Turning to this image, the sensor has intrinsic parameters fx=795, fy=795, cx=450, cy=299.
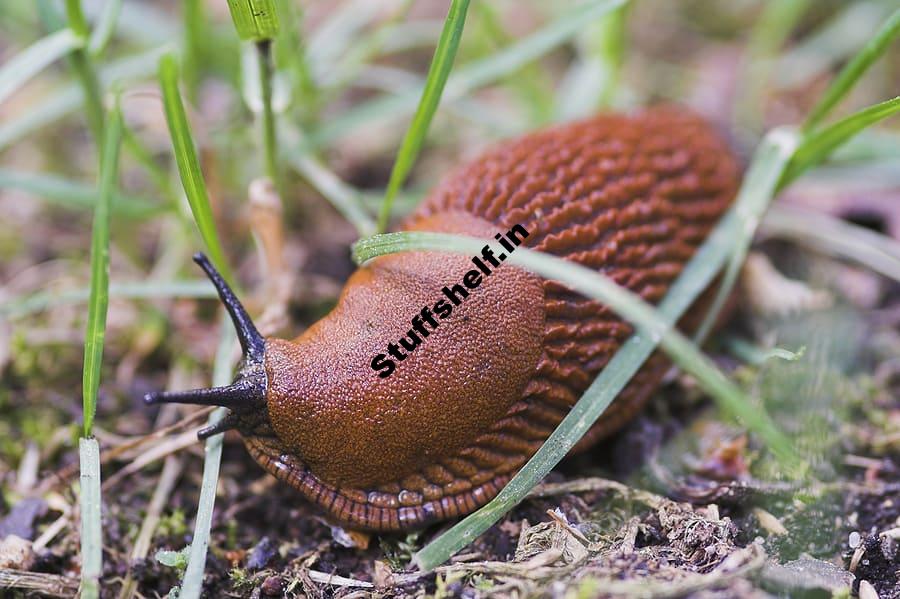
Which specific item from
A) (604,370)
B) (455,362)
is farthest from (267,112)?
(604,370)

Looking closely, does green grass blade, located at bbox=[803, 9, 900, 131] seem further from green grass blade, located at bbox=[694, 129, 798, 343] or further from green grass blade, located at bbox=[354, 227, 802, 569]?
green grass blade, located at bbox=[354, 227, 802, 569]

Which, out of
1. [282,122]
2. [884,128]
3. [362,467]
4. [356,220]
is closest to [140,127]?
[282,122]

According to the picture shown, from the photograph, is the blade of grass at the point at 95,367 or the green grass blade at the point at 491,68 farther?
the green grass blade at the point at 491,68

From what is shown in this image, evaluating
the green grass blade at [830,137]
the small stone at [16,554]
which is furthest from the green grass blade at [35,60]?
the green grass blade at [830,137]

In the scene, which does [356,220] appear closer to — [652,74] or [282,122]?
[282,122]

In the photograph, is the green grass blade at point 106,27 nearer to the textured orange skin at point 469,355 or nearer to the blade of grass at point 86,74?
the blade of grass at point 86,74

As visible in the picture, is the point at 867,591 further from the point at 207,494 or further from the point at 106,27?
the point at 106,27

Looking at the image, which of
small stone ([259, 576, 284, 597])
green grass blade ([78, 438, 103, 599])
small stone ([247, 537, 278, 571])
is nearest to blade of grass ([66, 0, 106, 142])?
green grass blade ([78, 438, 103, 599])
